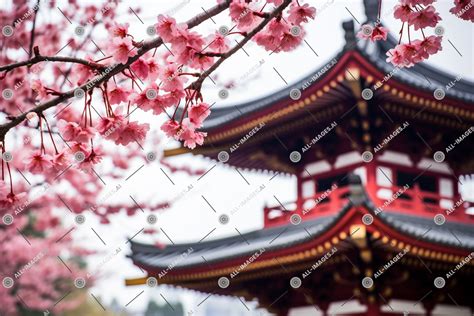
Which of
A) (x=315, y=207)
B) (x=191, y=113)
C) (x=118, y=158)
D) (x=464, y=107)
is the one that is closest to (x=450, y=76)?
(x=464, y=107)

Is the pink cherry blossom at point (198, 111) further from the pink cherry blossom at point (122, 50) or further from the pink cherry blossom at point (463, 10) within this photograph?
the pink cherry blossom at point (463, 10)

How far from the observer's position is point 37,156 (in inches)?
161

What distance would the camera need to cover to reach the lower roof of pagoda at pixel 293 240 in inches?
345

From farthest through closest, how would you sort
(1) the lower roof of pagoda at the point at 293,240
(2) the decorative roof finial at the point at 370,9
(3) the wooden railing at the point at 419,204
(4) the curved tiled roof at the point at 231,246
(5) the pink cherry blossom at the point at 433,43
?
(2) the decorative roof finial at the point at 370,9 → (3) the wooden railing at the point at 419,204 → (4) the curved tiled roof at the point at 231,246 → (1) the lower roof of pagoda at the point at 293,240 → (5) the pink cherry blossom at the point at 433,43

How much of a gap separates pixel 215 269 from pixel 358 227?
10.8 ft

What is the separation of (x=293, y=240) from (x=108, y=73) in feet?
22.5

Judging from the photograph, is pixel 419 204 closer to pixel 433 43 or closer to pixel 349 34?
pixel 349 34

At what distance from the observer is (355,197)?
8422 millimetres

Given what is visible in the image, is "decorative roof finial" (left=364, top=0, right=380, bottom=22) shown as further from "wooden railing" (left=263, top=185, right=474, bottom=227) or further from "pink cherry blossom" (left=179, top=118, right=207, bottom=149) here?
"pink cherry blossom" (left=179, top=118, right=207, bottom=149)

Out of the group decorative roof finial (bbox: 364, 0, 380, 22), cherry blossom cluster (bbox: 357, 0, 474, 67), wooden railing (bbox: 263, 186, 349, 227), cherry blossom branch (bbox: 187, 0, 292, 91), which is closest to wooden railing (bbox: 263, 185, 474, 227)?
wooden railing (bbox: 263, 186, 349, 227)

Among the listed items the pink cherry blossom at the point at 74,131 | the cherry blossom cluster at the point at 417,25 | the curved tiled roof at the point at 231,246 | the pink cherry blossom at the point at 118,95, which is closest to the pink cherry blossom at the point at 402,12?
the cherry blossom cluster at the point at 417,25

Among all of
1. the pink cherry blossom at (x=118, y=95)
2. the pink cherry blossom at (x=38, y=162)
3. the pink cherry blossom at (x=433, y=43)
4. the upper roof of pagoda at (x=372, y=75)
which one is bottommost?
the pink cherry blossom at (x=38, y=162)

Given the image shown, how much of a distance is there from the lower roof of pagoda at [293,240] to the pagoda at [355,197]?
0.9 inches

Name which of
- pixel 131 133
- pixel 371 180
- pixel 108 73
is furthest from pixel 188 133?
pixel 371 180
